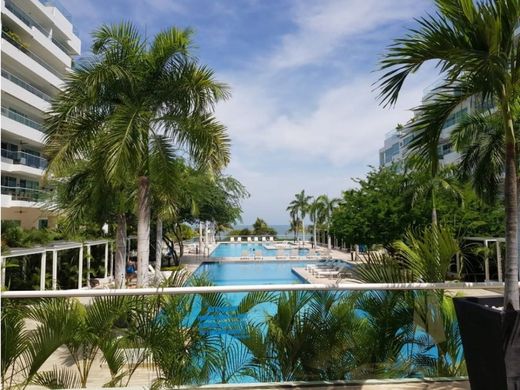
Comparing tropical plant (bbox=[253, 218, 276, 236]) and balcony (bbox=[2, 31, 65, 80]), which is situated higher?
balcony (bbox=[2, 31, 65, 80])

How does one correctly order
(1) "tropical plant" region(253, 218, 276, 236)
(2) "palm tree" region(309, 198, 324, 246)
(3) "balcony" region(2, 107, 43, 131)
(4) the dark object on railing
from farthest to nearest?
(1) "tropical plant" region(253, 218, 276, 236) < (2) "palm tree" region(309, 198, 324, 246) < (3) "balcony" region(2, 107, 43, 131) < (4) the dark object on railing

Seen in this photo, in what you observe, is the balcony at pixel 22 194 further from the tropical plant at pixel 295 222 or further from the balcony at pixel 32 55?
the tropical plant at pixel 295 222

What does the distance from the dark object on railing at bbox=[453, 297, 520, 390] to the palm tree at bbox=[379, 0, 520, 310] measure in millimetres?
253

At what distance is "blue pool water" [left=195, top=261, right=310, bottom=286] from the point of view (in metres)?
24.9

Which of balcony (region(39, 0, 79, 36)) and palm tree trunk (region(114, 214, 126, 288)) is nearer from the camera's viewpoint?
palm tree trunk (region(114, 214, 126, 288))

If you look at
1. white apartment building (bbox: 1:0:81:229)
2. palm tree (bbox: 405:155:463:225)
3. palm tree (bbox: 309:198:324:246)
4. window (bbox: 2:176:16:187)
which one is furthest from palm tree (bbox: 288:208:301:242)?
palm tree (bbox: 405:155:463:225)

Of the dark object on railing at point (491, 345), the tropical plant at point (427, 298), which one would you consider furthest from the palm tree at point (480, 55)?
the tropical plant at point (427, 298)

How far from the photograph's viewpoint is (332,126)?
19047 millimetres

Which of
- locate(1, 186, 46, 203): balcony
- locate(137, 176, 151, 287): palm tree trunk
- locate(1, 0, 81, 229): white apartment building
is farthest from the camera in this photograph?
locate(1, 0, 81, 229): white apartment building

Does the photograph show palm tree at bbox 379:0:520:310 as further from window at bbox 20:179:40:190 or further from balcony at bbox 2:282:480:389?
window at bbox 20:179:40:190

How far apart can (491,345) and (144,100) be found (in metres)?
9.08

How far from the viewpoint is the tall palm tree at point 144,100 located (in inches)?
387

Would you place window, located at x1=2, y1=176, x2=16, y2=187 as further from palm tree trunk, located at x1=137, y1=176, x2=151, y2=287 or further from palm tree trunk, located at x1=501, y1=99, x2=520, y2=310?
palm tree trunk, located at x1=501, y1=99, x2=520, y2=310

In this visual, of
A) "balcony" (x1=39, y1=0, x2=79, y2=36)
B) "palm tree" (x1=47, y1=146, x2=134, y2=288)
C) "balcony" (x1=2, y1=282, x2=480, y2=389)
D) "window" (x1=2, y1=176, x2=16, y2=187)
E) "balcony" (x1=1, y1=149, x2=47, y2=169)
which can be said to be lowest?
"balcony" (x1=2, y1=282, x2=480, y2=389)
